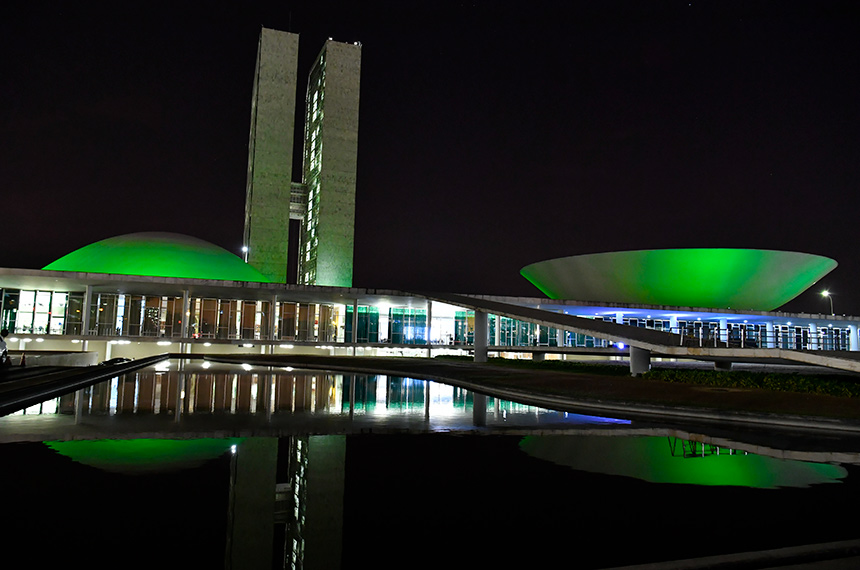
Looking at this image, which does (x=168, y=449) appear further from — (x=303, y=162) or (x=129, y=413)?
(x=303, y=162)

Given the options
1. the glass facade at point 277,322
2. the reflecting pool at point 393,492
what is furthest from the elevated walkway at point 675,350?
the glass facade at point 277,322

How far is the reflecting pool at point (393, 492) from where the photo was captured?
461 cm

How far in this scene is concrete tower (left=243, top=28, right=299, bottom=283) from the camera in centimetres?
8088

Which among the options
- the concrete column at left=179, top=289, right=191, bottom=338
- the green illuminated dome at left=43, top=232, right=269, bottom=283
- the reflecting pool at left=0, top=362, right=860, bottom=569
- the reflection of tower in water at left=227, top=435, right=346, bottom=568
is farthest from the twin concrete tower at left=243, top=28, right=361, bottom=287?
the reflection of tower in water at left=227, top=435, right=346, bottom=568

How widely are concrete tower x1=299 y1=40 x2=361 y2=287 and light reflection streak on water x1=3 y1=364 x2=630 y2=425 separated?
58.0m

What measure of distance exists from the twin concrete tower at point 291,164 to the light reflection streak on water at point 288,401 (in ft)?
193

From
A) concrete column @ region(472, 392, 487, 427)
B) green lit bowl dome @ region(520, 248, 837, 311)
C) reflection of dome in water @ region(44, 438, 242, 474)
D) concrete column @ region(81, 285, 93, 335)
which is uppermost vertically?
green lit bowl dome @ region(520, 248, 837, 311)

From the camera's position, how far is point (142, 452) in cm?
816

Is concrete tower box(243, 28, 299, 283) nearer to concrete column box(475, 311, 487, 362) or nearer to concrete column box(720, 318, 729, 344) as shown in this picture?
concrete column box(475, 311, 487, 362)

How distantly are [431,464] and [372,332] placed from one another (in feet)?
159

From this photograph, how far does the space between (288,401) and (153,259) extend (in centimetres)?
4122

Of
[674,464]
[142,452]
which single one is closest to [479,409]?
[674,464]

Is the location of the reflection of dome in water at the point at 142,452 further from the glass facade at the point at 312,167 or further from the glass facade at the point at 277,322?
the glass facade at the point at 312,167

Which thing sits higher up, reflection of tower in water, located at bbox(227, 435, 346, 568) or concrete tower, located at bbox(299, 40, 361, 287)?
concrete tower, located at bbox(299, 40, 361, 287)
